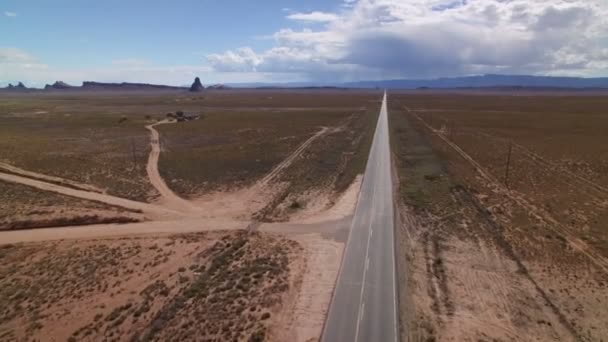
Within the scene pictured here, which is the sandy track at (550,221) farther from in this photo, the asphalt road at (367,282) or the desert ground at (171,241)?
the desert ground at (171,241)

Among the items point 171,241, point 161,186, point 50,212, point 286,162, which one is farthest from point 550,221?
point 50,212

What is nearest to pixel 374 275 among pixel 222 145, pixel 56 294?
pixel 56 294

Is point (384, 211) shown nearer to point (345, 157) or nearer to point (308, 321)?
point (308, 321)

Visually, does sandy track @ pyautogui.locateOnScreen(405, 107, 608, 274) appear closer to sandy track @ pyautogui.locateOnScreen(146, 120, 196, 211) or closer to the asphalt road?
the asphalt road

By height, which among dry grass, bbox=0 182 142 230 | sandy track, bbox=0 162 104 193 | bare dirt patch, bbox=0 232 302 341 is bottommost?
bare dirt patch, bbox=0 232 302 341

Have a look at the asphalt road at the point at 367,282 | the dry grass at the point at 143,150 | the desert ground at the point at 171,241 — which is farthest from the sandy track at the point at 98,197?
the asphalt road at the point at 367,282

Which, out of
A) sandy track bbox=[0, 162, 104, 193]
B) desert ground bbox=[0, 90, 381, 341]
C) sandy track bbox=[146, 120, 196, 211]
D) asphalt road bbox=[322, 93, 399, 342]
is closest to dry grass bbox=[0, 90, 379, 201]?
desert ground bbox=[0, 90, 381, 341]

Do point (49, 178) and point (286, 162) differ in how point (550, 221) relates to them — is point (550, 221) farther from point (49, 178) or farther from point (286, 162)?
point (49, 178)
